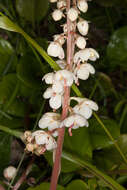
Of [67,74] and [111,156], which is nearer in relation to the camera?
[67,74]

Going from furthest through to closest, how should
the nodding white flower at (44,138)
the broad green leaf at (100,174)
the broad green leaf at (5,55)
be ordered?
the broad green leaf at (5,55) → the broad green leaf at (100,174) → the nodding white flower at (44,138)

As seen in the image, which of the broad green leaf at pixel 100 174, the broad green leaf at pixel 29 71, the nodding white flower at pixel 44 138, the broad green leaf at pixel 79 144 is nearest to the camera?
the nodding white flower at pixel 44 138

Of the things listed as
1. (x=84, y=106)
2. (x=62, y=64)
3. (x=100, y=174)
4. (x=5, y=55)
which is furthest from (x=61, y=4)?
(x=5, y=55)

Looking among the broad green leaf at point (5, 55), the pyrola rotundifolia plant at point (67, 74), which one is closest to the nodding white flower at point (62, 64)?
the pyrola rotundifolia plant at point (67, 74)

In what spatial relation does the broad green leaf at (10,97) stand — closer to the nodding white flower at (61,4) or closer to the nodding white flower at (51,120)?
the nodding white flower at (51,120)

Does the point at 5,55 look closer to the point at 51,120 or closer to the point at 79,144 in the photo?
the point at 79,144

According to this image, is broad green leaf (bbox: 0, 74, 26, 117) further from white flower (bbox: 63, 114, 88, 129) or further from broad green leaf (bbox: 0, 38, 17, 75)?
white flower (bbox: 63, 114, 88, 129)
